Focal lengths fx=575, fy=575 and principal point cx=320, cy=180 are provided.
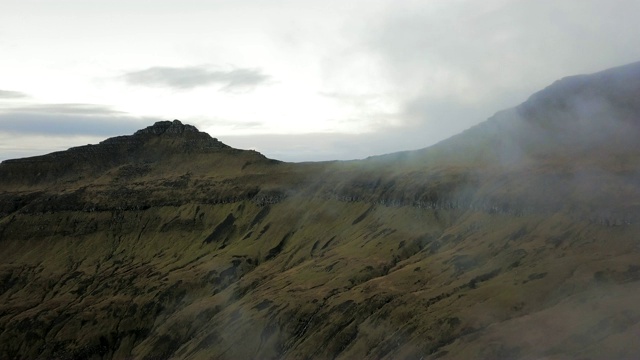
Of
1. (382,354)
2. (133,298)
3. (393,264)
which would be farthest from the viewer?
(133,298)

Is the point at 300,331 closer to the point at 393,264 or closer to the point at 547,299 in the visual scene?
the point at 393,264

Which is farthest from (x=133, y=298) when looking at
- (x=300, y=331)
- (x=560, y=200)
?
(x=560, y=200)

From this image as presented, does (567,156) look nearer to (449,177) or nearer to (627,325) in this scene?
(449,177)

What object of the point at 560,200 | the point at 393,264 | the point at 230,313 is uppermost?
the point at 560,200

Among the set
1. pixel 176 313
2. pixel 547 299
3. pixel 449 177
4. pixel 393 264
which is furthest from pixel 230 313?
pixel 547 299

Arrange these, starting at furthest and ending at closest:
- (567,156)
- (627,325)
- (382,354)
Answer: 1. (567,156)
2. (382,354)
3. (627,325)

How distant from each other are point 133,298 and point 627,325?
158 m

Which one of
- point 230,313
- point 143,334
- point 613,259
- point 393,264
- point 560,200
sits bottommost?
point 143,334

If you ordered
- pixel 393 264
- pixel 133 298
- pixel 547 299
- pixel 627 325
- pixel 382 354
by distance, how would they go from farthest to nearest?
pixel 133 298 < pixel 393 264 < pixel 382 354 < pixel 547 299 < pixel 627 325

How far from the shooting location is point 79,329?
18825 cm

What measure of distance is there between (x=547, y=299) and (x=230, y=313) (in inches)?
3539

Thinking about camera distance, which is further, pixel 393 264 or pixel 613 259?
pixel 393 264

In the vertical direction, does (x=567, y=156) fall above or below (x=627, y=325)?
above

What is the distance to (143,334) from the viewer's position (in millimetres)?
182750
